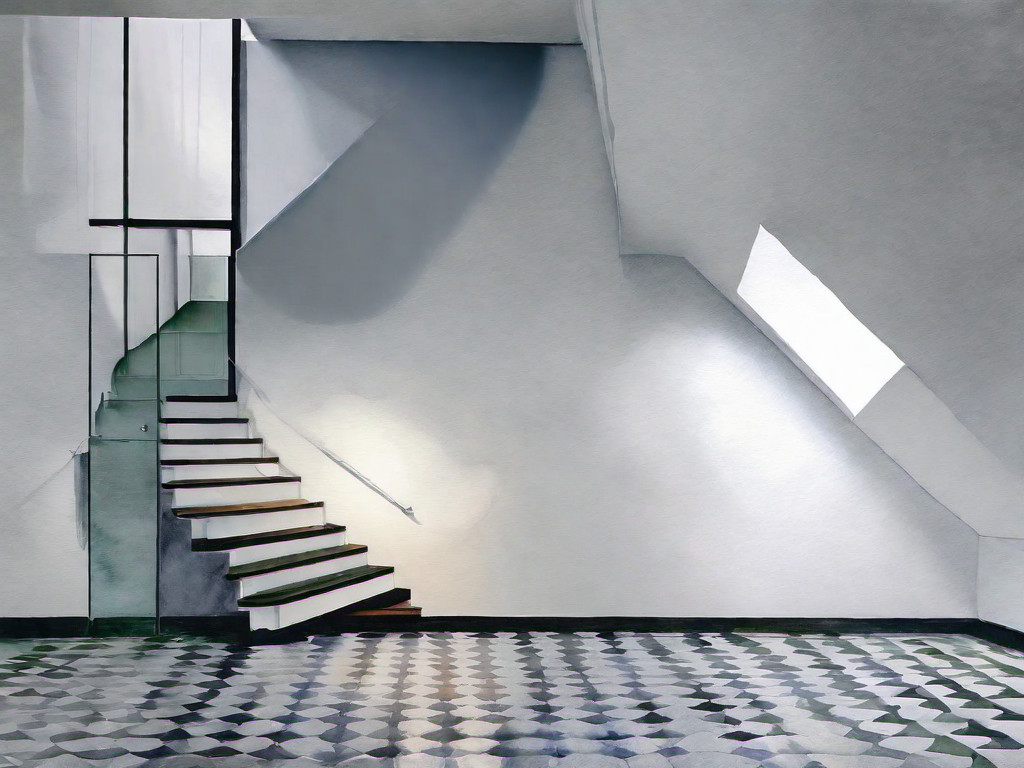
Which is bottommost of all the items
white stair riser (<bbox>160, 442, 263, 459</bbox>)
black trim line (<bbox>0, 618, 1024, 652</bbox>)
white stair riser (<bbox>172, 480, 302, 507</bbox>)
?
black trim line (<bbox>0, 618, 1024, 652</bbox>)

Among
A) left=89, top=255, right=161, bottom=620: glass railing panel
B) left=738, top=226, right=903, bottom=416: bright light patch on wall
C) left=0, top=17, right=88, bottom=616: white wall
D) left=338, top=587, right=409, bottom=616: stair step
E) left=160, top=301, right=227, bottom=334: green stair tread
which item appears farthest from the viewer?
left=0, top=17, right=88, bottom=616: white wall

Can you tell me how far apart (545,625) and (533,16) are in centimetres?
372

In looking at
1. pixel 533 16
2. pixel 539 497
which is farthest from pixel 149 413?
pixel 533 16

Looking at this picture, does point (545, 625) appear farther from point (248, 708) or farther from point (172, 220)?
point (172, 220)

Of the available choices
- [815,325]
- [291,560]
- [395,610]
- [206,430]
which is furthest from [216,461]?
[815,325]

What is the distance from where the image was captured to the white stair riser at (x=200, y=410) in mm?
5441

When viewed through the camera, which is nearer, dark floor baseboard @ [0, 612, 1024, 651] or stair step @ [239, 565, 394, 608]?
stair step @ [239, 565, 394, 608]

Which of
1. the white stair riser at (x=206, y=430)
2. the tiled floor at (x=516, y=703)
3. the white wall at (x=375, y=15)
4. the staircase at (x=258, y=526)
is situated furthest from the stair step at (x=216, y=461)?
the white wall at (x=375, y=15)

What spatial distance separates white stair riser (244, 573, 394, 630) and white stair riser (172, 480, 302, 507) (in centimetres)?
73

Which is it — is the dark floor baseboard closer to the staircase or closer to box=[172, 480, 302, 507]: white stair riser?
the staircase

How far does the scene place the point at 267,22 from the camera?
518cm

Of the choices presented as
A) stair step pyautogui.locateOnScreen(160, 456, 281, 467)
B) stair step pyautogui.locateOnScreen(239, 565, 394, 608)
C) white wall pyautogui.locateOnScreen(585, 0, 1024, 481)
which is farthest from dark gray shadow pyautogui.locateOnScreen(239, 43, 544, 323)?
white wall pyautogui.locateOnScreen(585, 0, 1024, 481)

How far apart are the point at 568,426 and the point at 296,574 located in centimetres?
188

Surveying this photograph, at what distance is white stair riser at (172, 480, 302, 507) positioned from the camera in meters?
4.95
